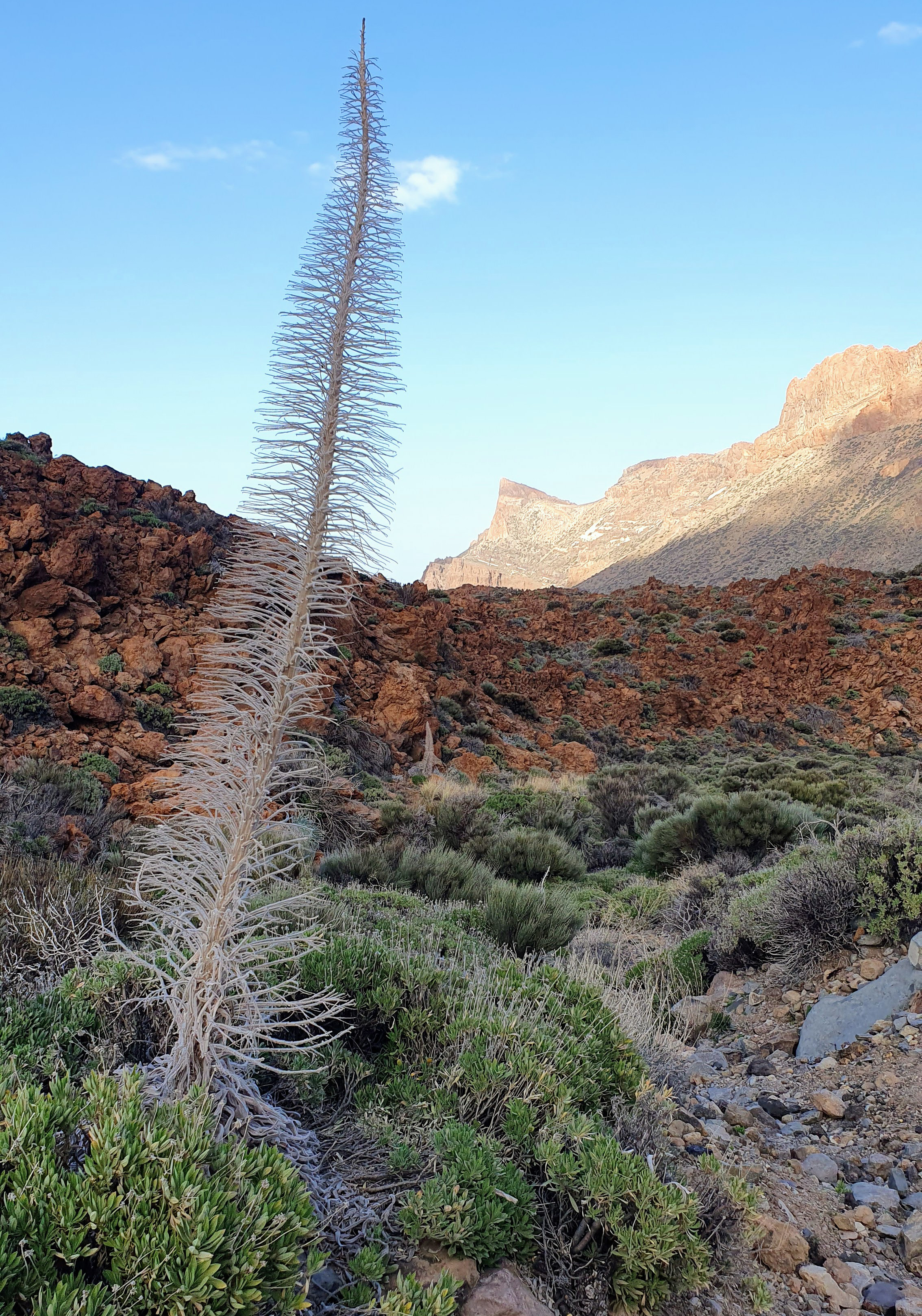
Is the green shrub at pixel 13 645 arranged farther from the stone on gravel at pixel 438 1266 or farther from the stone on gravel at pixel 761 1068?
the stone on gravel at pixel 438 1266

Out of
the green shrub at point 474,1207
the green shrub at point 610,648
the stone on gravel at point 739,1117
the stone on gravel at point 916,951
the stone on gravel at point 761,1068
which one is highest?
the green shrub at point 610,648

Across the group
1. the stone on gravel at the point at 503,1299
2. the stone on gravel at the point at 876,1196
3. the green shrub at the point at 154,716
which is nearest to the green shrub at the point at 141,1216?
the stone on gravel at the point at 503,1299

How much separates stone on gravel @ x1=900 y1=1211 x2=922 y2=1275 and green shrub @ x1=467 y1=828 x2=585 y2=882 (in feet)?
18.6

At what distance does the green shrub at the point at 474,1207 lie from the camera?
6.91 ft

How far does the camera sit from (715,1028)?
16.1ft

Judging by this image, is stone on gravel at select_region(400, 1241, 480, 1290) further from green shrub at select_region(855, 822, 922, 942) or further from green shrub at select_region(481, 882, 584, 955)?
green shrub at select_region(855, 822, 922, 942)

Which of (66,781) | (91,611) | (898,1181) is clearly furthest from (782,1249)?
(91,611)

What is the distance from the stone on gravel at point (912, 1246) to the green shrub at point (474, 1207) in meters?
1.40

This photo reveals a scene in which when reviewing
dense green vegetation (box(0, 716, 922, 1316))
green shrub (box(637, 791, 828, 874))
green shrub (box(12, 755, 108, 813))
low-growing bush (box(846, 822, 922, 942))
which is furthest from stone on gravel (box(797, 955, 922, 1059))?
green shrub (box(12, 755, 108, 813))

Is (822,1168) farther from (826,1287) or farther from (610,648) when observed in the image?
(610,648)

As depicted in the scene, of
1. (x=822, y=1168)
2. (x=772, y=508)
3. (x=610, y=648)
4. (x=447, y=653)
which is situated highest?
(x=772, y=508)

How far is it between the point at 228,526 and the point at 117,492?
7.82ft

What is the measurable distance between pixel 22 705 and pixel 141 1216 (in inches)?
379

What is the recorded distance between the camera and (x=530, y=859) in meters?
8.73
